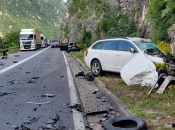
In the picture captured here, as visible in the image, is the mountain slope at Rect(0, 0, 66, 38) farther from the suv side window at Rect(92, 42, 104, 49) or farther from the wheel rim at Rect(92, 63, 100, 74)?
the wheel rim at Rect(92, 63, 100, 74)

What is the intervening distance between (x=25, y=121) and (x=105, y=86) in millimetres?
3511

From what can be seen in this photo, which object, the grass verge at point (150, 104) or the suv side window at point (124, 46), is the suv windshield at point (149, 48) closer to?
the suv side window at point (124, 46)

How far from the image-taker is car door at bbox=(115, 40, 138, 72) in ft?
27.5

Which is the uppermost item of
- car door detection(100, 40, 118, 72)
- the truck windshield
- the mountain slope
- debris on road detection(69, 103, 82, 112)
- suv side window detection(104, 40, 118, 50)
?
the mountain slope

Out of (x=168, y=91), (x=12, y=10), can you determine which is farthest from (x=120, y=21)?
(x=12, y=10)

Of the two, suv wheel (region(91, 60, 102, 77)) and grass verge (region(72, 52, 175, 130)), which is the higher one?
suv wheel (region(91, 60, 102, 77))

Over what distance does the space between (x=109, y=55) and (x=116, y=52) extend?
0.38m

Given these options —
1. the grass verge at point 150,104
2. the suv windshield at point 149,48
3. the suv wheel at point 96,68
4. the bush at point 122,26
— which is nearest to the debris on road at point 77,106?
the grass verge at point 150,104

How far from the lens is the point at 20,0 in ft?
504

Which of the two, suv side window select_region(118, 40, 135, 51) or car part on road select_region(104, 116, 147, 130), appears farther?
suv side window select_region(118, 40, 135, 51)

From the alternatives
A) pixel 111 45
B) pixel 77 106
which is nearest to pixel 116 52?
pixel 111 45

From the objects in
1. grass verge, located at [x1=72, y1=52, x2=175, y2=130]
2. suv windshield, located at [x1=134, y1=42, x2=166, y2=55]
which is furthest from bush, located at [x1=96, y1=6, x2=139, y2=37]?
grass verge, located at [x1=72, y1=52, x2=175, y2=130]

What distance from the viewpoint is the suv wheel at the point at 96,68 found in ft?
31.7

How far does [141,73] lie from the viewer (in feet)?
21.9
